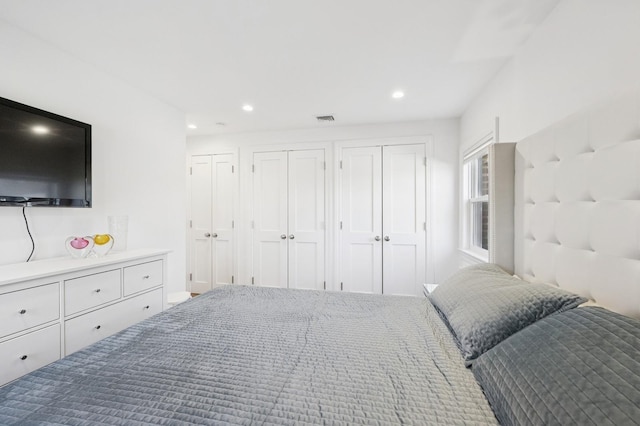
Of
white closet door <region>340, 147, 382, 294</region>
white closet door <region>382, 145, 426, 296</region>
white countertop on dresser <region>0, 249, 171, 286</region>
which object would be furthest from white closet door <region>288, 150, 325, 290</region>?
white countertop on dresser <region>0, 249, 171, 286</region>

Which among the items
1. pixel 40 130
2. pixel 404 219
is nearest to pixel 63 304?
pixel 40 130

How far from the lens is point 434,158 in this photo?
3430 mm

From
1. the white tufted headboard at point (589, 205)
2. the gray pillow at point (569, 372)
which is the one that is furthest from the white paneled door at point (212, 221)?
the gray pillow at point (569, 372)

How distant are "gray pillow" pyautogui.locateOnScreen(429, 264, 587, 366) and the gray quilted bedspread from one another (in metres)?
0.10

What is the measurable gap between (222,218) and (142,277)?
6.47ft

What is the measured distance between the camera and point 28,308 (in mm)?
1456

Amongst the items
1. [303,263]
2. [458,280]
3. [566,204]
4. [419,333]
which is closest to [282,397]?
[419,333]

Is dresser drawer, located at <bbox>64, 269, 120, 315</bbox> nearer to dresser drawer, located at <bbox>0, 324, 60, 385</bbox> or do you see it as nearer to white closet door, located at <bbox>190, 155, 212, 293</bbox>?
dresser drawer, located at <bbox>0, 324, 60, 385</bbox>

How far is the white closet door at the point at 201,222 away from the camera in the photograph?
413 cm

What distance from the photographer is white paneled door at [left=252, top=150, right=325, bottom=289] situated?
3.81 metres

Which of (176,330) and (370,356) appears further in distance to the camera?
(176,330)

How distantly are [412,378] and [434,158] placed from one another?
2.98m

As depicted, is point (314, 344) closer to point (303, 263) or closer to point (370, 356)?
point (370, 356)

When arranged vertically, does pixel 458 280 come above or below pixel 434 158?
below
